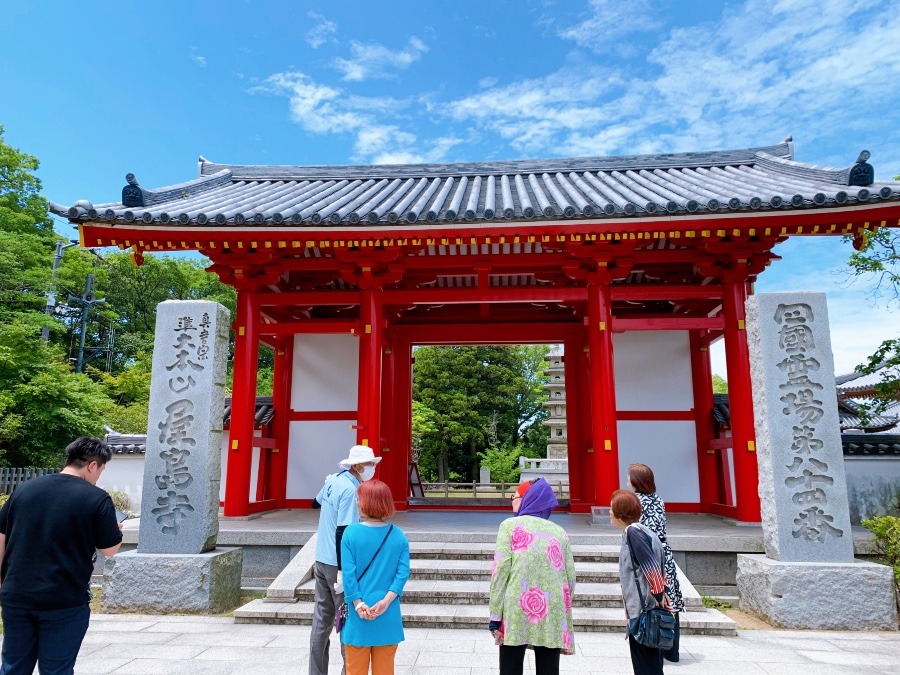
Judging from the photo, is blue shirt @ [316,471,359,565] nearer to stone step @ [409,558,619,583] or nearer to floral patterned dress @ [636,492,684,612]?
floral patterned dress @ [636,492,684,612]

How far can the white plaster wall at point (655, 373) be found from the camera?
996cm

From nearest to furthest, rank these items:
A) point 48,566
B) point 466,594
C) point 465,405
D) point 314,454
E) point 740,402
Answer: point 48,566 → point 466,594 → point 740,402 → point 314,454 → point 465,405

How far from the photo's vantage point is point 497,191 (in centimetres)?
1038

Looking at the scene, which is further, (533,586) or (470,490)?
(470,490)

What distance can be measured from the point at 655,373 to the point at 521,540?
7.63m

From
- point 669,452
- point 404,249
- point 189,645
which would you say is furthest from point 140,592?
point 669,452

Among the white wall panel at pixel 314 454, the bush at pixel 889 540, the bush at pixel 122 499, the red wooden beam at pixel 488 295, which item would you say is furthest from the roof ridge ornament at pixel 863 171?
the bush at pixel 122 499

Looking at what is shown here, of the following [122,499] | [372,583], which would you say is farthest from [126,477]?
[372,583]

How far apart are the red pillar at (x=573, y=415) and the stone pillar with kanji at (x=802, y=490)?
13.6 ft

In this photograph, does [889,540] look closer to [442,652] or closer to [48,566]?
[442,652]

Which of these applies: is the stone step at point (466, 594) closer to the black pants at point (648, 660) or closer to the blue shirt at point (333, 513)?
the blue shirt at point (333, 513)

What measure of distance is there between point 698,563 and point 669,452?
325 cm

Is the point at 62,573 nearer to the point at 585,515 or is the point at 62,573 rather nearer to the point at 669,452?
the point at 585,515

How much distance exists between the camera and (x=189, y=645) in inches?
193
